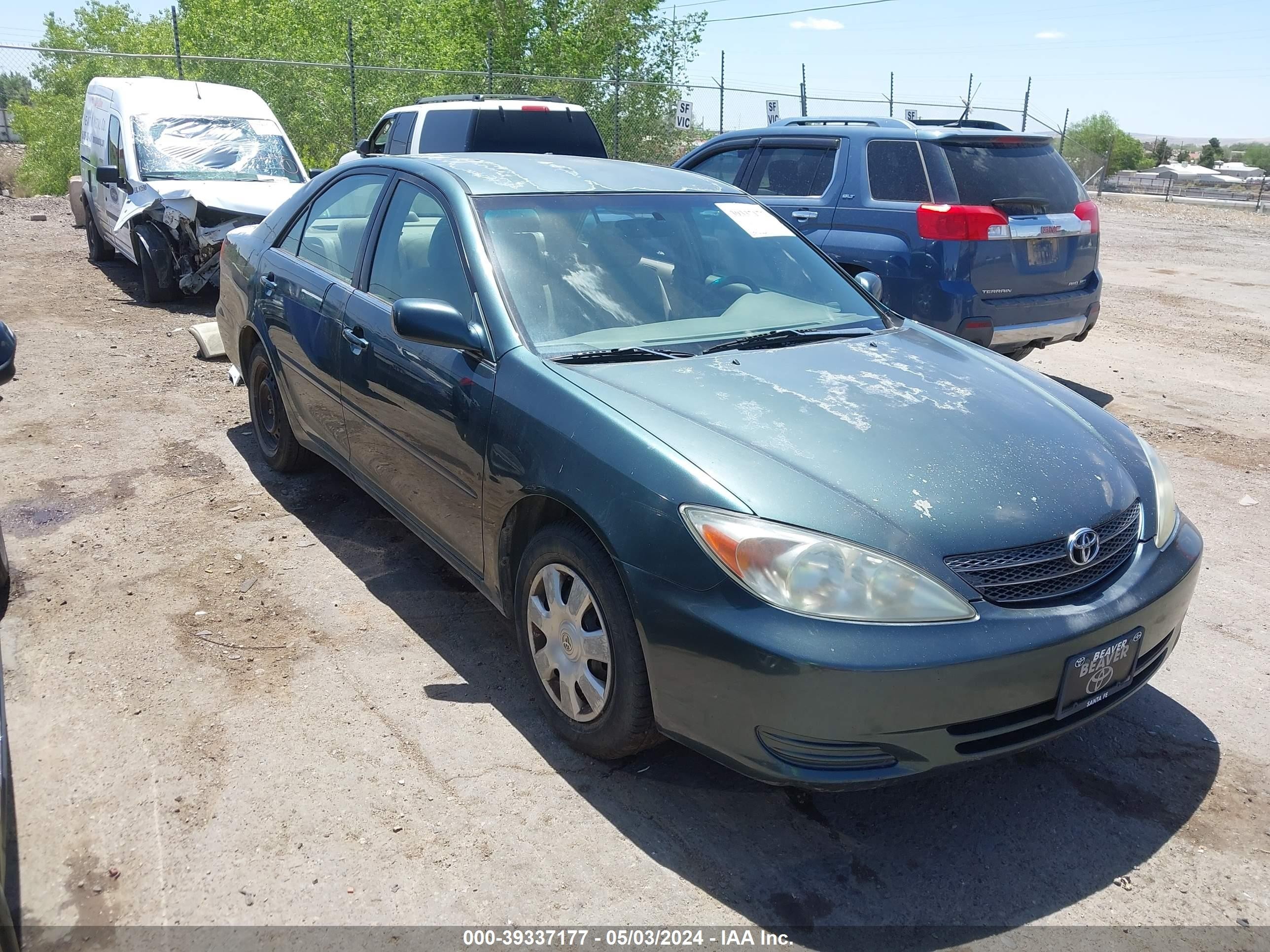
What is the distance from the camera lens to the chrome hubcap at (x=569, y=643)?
114 inches

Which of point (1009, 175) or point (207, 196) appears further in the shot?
point (207, 196)

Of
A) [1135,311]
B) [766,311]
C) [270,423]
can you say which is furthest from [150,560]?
[1135,311]

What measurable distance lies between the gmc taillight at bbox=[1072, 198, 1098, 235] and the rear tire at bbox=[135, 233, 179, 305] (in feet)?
26.8

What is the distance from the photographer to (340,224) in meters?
4.50

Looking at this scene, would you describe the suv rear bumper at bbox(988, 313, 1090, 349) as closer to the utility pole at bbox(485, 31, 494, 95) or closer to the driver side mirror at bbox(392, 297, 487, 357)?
the driver side mirror at bbox(392, 297, 487, 357)

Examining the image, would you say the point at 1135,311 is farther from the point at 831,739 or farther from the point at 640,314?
the point at 831,739

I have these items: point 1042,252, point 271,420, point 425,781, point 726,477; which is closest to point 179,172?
point 271,420

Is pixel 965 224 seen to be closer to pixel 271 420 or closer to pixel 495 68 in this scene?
pixel 271 420

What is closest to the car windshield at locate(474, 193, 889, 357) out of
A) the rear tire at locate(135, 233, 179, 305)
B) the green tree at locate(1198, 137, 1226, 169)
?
the rear tire at locate(135, 233, 179, 305)

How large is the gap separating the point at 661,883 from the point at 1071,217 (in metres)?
5.81

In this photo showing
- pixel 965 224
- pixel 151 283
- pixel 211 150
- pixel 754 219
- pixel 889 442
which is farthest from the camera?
pixel 211 150

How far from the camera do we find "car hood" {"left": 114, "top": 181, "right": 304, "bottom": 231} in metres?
9.42

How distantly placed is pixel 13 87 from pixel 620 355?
1053 inches

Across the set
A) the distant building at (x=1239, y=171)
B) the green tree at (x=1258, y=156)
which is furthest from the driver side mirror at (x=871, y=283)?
the green tree at (x=1258, y=156)
